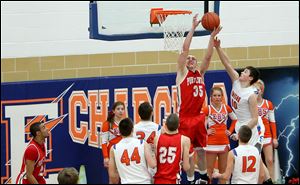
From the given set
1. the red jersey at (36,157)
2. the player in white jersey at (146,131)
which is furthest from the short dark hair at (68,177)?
the player in white jersey at (146,131)

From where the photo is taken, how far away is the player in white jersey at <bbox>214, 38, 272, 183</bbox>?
1266 cm

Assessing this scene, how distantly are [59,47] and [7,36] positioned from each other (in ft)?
2.58

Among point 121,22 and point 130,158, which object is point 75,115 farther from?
point 130,158

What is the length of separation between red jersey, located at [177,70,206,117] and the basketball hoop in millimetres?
1078

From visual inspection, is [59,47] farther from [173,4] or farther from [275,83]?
[275,83]

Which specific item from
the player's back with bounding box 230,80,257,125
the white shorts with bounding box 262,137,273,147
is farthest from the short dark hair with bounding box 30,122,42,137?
the white shorts with bounding box 262,137,273,147

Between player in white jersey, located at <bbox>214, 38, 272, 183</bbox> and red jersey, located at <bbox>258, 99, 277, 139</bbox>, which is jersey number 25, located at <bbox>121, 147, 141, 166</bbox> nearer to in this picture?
player in white jersey, located at <bbox>214, 38, 272, 183</bbox>

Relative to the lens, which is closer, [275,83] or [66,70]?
[66,70]

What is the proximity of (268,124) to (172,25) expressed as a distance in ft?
6.93

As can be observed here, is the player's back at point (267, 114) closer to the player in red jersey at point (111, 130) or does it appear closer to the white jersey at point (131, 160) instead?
the player in red jersey at point (111, 130)

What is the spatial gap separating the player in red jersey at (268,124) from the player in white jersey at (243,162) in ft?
7.68

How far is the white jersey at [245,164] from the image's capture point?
11.2 metres

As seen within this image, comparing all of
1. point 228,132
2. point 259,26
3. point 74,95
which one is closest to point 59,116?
point 74,95

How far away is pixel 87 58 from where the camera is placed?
45.4ft
